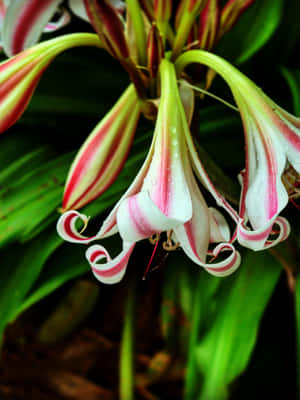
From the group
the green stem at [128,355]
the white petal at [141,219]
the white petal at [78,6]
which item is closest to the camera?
the white petal at [141,219]

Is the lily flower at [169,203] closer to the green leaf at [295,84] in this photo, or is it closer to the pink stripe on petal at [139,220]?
the pink stripe on petal at [139,220]

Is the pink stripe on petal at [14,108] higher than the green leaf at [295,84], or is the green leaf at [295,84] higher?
the pink stripe on petal at [14,108]

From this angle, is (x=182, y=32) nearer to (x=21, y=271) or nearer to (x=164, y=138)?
(x=164, y=138)

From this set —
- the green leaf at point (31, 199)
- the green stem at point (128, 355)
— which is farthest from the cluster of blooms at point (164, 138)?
the green stem at point (128, 355)

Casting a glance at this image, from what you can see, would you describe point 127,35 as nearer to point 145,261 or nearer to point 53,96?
point 53,96

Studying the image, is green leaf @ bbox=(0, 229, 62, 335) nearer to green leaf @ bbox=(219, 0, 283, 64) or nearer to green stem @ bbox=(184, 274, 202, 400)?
green stem @ bbox=(184, 274, 202, 400)

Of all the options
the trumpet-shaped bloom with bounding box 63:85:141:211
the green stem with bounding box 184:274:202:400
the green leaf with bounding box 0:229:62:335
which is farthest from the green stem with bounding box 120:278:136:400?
the trumpet-shaped bloom with bounding box 63:85:141:211

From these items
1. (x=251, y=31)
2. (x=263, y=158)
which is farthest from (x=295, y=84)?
(x=263, y=158)
